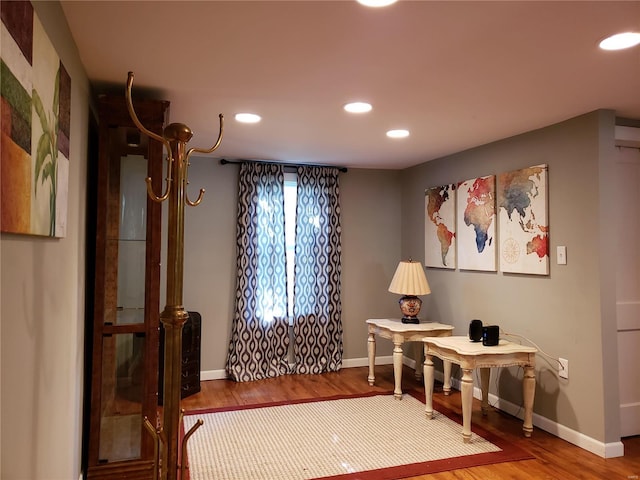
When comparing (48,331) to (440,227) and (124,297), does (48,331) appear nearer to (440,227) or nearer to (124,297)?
(124,297)

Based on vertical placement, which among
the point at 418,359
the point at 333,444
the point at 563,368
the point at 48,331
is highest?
the point at 48,331

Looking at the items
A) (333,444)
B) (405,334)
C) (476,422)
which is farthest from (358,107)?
(476,422)

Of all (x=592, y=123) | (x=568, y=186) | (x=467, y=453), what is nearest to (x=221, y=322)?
(x=467, y=453)

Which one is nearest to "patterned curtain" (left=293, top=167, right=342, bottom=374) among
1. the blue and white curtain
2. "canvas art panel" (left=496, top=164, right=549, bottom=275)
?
the blue and white curtain

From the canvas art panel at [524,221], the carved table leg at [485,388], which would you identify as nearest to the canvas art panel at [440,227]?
the canvas art panel at [524,221]

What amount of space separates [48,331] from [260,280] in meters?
3.00

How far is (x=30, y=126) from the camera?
1.19m

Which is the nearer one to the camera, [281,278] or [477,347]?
[477,347]

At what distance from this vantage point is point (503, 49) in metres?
1.95

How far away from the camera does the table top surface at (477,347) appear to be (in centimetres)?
297

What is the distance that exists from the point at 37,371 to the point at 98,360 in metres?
0.98

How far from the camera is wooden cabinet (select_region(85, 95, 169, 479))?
7.70 ft

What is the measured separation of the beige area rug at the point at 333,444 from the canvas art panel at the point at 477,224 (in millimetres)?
1258

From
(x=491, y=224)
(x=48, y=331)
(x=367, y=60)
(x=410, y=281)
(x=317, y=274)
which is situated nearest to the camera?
(x=48, y=331)
